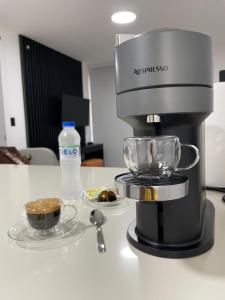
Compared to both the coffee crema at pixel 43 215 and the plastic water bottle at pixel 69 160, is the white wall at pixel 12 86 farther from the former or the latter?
the coffee crema at pixel 43 215

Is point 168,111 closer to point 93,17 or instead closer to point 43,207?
point 43,207

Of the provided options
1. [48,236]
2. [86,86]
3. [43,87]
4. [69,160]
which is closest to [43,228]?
[48,236]

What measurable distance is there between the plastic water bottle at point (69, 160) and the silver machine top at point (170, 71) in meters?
0.39

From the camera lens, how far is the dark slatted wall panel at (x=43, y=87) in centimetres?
318

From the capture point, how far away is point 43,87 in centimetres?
344

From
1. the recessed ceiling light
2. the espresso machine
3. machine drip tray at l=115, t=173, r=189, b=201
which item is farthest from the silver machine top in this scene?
the recessed ceiling light

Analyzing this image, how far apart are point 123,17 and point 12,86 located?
154 cm

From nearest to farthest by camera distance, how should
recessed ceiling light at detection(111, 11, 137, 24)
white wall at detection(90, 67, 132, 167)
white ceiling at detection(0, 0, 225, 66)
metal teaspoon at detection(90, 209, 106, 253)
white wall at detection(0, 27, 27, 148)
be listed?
metal teaspoon at detection(90, 209, 106, 253) → white ceiling at detection(0, 0, 225, 66) → recessed ceiling light at detection(111, 11, 137, 24) → white wall at detection(0, 27, 27, 148) → white wall at detection(90, 67, 132, 167)

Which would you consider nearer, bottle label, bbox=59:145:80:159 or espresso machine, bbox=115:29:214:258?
espresso machine, bbox=115:29:214:258

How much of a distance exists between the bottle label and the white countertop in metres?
0.28

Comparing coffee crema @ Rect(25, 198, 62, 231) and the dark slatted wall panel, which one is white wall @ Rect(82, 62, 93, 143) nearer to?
the dark slatted wall panel

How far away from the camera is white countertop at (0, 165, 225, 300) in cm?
32

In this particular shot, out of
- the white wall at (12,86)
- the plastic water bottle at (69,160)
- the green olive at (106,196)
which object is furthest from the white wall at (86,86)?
the green olive at (106,196)

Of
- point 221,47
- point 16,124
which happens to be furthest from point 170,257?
point 221,47
